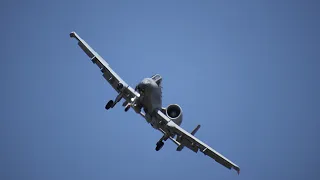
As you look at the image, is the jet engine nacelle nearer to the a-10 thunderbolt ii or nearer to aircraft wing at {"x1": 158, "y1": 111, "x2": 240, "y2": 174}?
the a-10 thunderbolt ii

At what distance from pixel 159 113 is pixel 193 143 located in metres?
4.16

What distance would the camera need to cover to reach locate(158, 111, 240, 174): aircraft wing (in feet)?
109

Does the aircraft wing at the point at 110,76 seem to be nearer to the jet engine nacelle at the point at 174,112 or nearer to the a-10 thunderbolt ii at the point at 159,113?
the a-10 thunderbolt ii at the point at 159,113

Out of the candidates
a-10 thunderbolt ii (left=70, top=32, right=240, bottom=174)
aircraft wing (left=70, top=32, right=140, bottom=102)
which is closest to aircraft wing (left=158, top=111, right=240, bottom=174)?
a-10 thunderbolt ii (left=70, top=32, right=240, bottom=174)

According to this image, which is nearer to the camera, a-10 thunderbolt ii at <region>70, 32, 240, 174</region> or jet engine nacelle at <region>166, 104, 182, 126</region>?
a-10 thunderbolt ii at <region>70, 32, 240, 174</region>

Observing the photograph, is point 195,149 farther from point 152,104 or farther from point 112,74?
point 112,74

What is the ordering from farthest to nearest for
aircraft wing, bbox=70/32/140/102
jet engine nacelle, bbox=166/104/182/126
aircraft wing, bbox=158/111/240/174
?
jet engine nacelle, bbox=166/104/182/126, aircraft wing, bbox=70/32/140/102, aircraft wing, bbox=158/111/240/174

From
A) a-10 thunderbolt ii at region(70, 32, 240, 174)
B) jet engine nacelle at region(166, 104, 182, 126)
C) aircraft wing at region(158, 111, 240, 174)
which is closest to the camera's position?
a-10 thunderbolt ii at region(70, 32, 240, 174)

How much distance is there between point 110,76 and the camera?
3609 cm

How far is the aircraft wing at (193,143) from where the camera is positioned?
109 ft

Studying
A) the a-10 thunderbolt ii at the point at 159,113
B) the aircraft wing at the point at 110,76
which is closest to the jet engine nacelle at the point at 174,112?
the a-10 thunderbolt ii at the point at 159,113

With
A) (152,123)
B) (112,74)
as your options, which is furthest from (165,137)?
(112,74)

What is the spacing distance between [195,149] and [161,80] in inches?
275

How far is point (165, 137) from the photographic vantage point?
34281 mm
